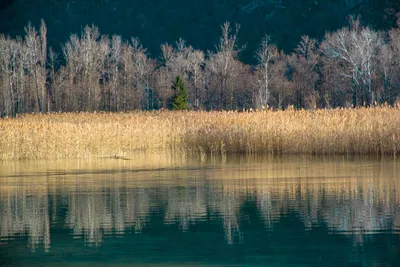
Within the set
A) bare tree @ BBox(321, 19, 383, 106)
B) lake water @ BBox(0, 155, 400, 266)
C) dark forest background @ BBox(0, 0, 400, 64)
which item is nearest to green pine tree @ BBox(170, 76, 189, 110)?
bare tree @ BBox(321, 19, 383, 106)

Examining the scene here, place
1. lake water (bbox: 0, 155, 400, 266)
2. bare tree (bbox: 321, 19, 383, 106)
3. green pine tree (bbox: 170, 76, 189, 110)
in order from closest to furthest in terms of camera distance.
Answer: lake water (bbox: 0, 155, 400, 266) < green pine tree (bbox: 170, 76, 189, 110) < bare tree (bbox: 321, 19, 383, 106)

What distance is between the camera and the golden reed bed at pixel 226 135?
2789cm

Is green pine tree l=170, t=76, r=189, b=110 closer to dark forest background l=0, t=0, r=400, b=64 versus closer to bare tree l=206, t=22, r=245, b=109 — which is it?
bare tree l=206, t=22, r=245, b=109

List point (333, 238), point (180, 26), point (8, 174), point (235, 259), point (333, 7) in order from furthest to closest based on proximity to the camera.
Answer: point (180, 26)
point (333, 7)
point (8, 174)
point (333, 238)
point (235, 259)

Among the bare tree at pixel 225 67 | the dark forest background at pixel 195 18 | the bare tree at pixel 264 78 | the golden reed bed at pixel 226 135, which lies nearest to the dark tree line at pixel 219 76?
the bare tree at pixel 225 67

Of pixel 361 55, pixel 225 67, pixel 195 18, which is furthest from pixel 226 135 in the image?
pixel 195 18

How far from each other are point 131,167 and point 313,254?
15334 millimetres

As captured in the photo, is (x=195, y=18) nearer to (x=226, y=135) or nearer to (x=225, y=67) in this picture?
(x=225, y=67)

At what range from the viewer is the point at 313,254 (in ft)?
32.3

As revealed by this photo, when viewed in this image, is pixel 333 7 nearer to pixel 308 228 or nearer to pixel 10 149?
pixel 10 149

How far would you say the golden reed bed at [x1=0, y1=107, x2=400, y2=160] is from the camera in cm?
2789

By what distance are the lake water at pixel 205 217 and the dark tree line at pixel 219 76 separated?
53391 mm

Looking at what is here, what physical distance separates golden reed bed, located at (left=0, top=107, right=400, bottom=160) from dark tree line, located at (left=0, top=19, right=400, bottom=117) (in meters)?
41.4

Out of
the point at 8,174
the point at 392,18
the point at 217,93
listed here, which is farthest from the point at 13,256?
the point at 392,18
